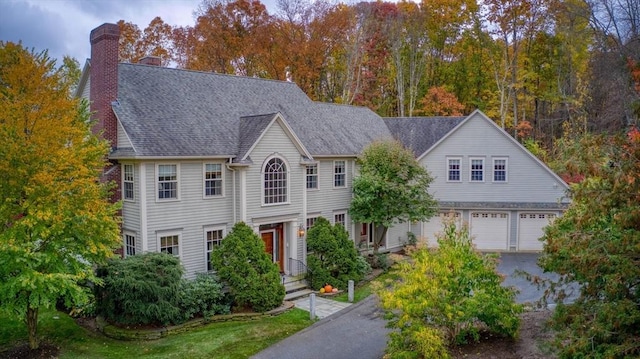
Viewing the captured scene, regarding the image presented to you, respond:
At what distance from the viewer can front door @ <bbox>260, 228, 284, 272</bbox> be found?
2075 cm

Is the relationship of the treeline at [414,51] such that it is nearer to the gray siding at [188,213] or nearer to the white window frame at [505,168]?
the white window frame at [505,168]

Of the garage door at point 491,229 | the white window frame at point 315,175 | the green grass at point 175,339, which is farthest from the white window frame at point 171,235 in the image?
the garage door at point 491,229

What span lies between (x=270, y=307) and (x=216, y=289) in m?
2.03

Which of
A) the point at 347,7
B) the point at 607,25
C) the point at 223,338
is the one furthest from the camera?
the point at 347,7

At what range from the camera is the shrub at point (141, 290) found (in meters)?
15.0

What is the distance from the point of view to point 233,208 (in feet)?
64.0

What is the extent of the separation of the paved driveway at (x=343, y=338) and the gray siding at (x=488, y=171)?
8.47 metres

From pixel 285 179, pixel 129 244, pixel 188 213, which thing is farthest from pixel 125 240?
pixel 285 179

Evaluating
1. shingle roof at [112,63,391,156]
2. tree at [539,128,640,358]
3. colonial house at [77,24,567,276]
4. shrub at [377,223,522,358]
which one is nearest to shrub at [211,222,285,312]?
colonial house at [77,24,567,276]

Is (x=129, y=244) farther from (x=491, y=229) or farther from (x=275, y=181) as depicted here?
(x=491, y=229)

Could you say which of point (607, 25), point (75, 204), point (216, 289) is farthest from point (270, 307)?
point (607, 25)

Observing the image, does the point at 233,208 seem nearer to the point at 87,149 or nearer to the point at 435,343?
the point at 87,149

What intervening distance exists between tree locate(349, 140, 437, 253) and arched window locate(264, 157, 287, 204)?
4138 millimetres

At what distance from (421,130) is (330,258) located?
12.4m
